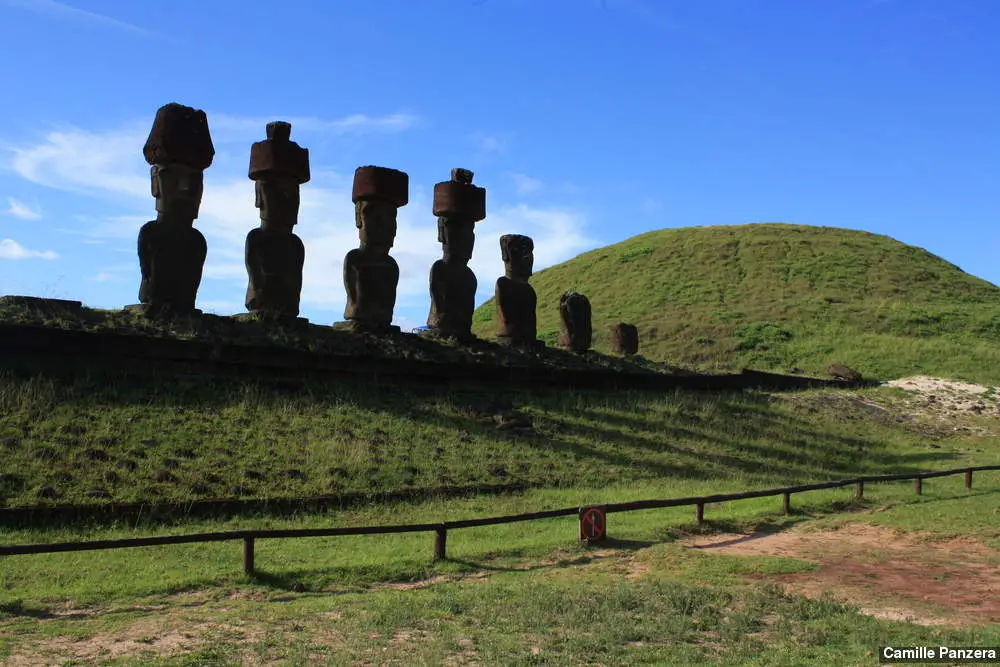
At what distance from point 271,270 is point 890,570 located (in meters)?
11.7

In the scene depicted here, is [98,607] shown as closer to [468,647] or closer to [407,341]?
[468,647]

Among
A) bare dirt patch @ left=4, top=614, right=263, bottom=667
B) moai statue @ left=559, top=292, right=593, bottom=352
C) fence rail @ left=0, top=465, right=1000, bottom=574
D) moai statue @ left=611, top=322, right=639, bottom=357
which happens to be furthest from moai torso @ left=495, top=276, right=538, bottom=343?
bare dirt patch @ left=4, top=614, right=263, bottom=667

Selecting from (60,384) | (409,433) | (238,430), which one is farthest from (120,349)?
(409,433)

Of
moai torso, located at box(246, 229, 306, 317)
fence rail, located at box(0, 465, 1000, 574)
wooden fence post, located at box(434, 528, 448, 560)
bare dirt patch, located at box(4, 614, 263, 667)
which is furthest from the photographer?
moai torso, located at box(246, 229, 306, 317)

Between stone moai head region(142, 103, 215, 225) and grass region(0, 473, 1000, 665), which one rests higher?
stone moai head region(142, 103, 215, 225)

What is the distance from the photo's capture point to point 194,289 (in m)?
17.1

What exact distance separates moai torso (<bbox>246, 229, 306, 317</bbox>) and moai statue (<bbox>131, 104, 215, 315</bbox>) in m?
1.18

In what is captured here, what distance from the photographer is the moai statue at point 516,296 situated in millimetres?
22328

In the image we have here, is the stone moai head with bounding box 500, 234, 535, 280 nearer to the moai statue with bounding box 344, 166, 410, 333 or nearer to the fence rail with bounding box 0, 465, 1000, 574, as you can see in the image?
the moai statue with bounding box 344, 166, 410, 333

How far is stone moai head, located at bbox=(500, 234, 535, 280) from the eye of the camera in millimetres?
22625

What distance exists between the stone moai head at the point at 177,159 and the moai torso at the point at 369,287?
3432 mm

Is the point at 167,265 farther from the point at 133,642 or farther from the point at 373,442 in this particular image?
the point at 133,642

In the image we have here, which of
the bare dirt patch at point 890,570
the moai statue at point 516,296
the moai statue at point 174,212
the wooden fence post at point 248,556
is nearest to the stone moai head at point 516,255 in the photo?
the moai statue at point 516,296

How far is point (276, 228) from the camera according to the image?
1830 cm
